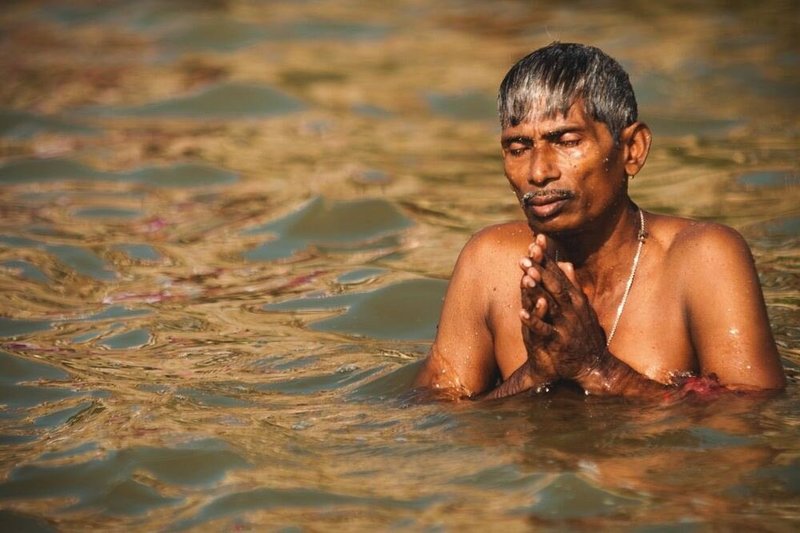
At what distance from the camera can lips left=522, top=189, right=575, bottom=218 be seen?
4859 mm

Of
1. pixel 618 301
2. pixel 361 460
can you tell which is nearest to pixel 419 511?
pixel 361 460

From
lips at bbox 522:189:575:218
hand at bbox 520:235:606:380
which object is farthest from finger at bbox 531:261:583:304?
lips at bbox 522:189:575:218

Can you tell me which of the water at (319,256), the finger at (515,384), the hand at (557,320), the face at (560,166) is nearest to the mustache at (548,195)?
the face at (560,166)

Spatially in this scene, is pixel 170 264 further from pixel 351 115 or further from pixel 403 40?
pixel 403 40

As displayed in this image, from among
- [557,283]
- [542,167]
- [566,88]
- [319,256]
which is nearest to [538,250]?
[557,283]

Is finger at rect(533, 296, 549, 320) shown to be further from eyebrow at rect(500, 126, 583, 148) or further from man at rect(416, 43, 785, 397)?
eyebrow at rect(500, 126, 583, 148)

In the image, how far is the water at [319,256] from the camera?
4.53m

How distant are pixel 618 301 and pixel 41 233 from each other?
15.0 feet

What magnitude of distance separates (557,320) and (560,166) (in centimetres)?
55

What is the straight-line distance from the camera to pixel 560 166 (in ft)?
16.0

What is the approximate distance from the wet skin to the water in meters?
0.18

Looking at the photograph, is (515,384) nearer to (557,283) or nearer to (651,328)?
(651,328)

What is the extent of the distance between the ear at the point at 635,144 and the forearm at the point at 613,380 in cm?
69

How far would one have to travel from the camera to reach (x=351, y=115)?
37.3 ft
